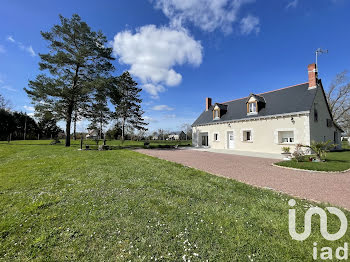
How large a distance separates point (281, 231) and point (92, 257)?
9.74 feet

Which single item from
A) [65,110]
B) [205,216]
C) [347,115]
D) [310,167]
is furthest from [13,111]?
[347,115]

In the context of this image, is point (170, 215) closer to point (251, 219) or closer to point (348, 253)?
point (251, 219)

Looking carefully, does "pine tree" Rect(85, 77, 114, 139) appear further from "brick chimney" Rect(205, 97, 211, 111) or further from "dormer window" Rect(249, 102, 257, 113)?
"dormer window" Rect(249, 102, 257, 113)

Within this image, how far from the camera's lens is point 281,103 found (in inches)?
583

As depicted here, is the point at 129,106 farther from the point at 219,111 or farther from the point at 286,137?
the point at 286,137

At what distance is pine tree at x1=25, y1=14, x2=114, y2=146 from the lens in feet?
53.4

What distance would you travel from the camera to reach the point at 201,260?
198 centimetres

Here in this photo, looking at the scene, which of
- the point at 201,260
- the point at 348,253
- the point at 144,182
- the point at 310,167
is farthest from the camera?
the point at 310,167

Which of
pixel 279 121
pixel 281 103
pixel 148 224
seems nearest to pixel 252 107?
pixel 281 103

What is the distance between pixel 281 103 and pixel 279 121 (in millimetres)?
2205

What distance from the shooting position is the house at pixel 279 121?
12891 mm

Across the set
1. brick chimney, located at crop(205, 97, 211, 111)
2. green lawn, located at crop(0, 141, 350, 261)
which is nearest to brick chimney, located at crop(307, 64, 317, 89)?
brick chimney, located at crop(205, 97, 211, 111)

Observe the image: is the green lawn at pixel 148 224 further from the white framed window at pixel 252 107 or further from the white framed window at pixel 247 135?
the white framed window at pixel 252 107

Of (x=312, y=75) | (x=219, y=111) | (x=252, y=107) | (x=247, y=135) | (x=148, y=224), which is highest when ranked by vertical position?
(x=312, y=75)
